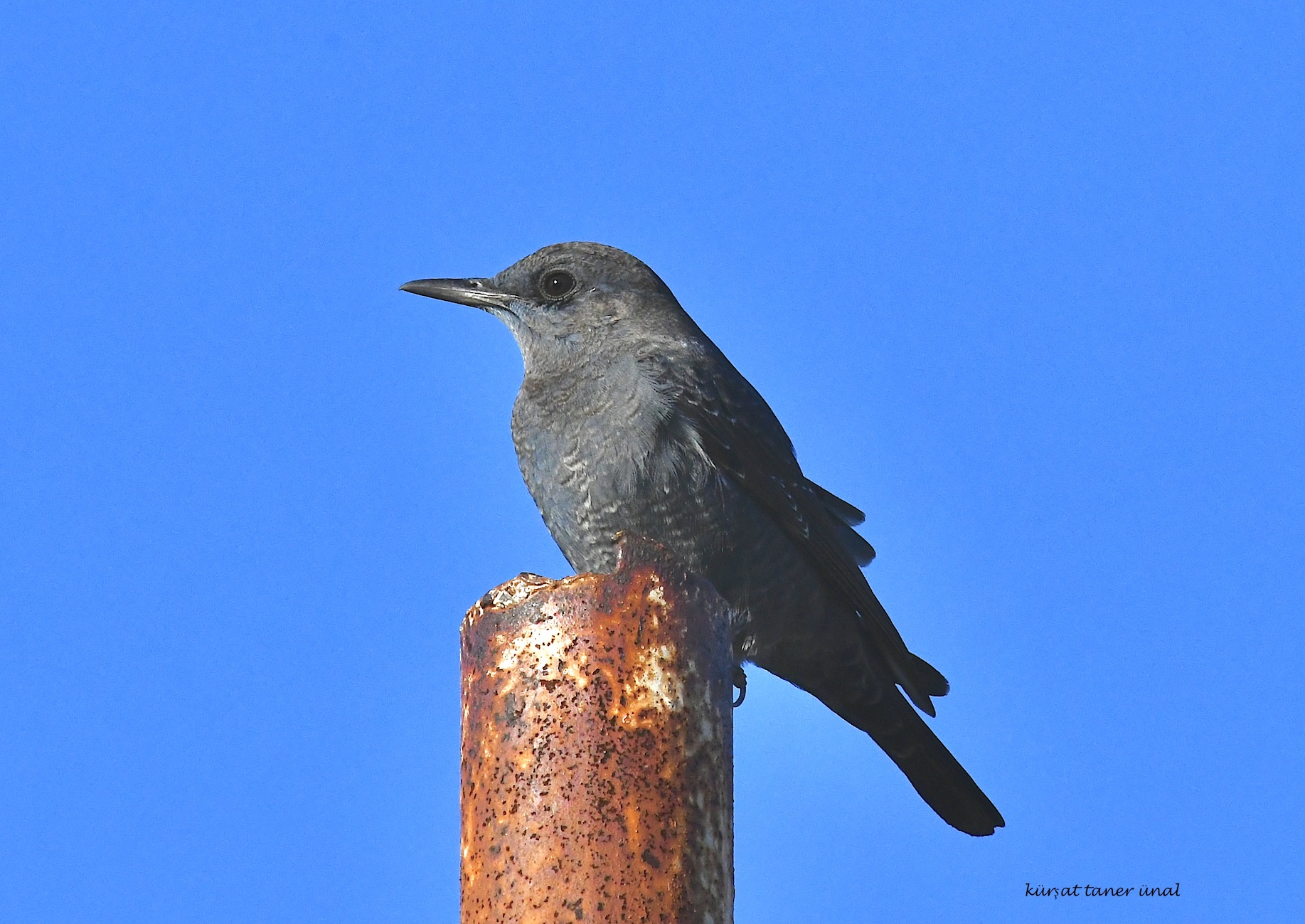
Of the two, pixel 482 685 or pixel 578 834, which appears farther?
pixel 482 685

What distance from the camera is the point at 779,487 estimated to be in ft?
25.8

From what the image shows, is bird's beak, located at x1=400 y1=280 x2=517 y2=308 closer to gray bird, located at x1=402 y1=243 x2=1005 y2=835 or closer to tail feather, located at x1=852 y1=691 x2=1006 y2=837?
gray bird, located at x1=402 y1=243 x2=1005 y2=835

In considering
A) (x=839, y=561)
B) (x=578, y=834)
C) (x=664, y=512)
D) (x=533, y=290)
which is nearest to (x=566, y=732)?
(x=578, y=834)

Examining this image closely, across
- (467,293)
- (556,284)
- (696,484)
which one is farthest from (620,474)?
(467,293)

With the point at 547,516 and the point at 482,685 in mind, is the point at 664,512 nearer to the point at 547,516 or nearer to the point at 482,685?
the point at 547,516

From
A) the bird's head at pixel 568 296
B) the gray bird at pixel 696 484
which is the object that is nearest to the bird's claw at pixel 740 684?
the gray bird at pixel 696 484

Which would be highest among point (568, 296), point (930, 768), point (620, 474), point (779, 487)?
point (568, 296)

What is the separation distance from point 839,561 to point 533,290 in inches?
86.8

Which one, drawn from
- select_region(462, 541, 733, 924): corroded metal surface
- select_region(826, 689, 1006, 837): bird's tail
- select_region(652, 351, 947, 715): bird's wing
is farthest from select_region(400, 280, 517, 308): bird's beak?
select_region(462, 541, 733, 924): corroded metal surface

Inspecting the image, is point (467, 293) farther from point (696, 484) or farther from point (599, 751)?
point (599, 751)

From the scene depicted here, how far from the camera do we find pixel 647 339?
26.2ft

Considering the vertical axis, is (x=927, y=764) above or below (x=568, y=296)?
below

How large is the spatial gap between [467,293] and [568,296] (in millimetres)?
572

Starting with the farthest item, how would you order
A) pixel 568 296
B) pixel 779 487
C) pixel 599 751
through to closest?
pixel 568 296
pixel 779 487
pixel 599 751
